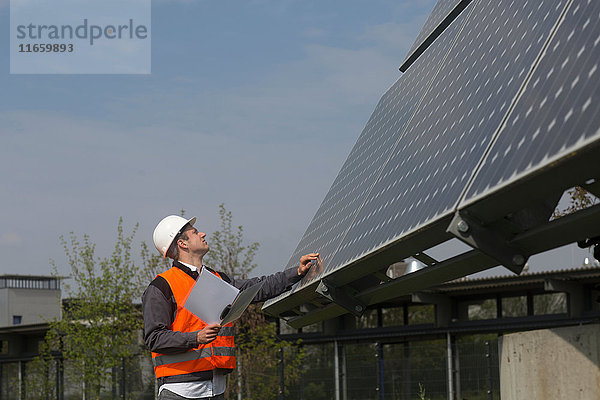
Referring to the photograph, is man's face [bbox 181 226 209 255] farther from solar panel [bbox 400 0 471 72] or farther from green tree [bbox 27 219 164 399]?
green tree [bbox 27 219 164 399]

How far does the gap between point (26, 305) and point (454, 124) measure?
66.3 metres

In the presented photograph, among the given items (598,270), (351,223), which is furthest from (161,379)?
(598,270)

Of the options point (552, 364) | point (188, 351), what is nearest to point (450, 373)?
point (552, 364)

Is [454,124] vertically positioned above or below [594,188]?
above

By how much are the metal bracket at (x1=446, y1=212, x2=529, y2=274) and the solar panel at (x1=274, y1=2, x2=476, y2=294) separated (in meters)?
2.44

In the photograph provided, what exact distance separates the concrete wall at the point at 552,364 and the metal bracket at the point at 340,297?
4.11ft

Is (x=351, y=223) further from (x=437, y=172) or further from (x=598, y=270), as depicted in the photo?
(x=598, y=270)

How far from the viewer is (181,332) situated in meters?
5.46

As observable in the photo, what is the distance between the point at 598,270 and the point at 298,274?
58.6ft

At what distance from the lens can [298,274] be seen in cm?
661

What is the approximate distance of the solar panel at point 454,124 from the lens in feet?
13.4

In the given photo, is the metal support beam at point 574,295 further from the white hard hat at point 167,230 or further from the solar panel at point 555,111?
the solar panel at point 555,111

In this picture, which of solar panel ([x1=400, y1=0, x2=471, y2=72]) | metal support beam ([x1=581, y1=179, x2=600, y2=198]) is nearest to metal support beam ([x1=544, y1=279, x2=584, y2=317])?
solar panel ([x1=400, y1=0, x2=471, y2=72])

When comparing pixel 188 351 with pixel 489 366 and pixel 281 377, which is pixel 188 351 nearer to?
pixel 489 366
